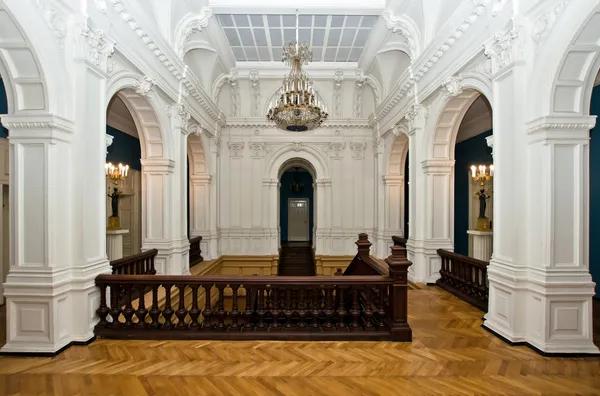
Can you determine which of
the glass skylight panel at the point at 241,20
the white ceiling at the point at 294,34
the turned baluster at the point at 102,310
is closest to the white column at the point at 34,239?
the turned baluster at the point at 102,310

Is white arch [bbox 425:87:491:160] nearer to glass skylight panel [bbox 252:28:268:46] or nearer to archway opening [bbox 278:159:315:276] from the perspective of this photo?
glass skylight panel [bbox 252:28:268:46]

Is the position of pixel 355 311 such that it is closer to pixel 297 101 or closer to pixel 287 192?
pixel 297 101

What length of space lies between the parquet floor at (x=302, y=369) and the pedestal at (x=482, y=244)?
7.79 ft

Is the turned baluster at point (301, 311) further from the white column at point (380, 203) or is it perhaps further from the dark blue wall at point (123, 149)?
the dark blue wall at point (123, 149)

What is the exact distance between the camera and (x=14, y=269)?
4.25 m

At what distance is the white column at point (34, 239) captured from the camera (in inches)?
167

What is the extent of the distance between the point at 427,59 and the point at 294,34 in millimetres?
3817

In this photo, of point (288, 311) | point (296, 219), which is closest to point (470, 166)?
point (288, 311)

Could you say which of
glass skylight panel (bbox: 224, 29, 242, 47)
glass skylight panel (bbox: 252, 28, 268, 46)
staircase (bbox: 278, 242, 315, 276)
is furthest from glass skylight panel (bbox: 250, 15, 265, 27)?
staircase (bbox: 278, 242, 315, 276)

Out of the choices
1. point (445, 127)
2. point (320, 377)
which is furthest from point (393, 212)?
point (320, 377)

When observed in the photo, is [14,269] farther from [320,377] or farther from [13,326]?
[320,377]

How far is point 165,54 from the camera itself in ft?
22.7

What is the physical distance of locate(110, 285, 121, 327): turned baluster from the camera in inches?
190

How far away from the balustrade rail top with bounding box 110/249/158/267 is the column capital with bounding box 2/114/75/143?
2.62 meters
